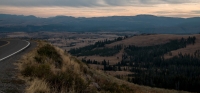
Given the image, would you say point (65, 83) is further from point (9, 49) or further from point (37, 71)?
point (9, 49)

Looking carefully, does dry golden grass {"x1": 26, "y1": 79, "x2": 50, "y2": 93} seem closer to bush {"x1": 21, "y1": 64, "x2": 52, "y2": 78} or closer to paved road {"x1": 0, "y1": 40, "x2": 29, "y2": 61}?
bush {"x1": 21, "y1": 64, "x2": 52, "y2": 78}

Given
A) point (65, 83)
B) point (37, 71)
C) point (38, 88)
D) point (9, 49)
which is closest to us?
point (38, 88)

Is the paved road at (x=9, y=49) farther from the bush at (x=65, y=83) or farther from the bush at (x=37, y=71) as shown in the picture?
the bush at (x=65, y=83)

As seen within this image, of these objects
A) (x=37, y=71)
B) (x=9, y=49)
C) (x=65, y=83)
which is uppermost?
(x=37, y=71)

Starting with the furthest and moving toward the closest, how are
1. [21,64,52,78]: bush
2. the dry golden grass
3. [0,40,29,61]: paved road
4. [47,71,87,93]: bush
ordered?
[0,40,29,61]: paved road < [21,64,52,78]: bush < [47,71,87,93]: bush < the dry golden grass

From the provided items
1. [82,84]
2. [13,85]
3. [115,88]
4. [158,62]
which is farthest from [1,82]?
[158,62]

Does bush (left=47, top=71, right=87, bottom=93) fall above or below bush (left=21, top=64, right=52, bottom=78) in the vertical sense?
below

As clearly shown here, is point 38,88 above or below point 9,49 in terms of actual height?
above

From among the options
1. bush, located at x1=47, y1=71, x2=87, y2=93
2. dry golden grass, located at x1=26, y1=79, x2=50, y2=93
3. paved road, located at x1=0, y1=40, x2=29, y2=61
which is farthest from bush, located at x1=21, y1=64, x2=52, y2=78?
paved road, located at x1=0, y1=40, x2=29, y2=61

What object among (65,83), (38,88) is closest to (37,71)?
(65,83)

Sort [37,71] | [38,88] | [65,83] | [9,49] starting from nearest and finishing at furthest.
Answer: [38,88] → [65,83] → [37,71] → [9,49]

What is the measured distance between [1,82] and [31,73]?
5.64 ft

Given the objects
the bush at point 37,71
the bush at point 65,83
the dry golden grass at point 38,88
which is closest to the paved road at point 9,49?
the bush at point 37,71

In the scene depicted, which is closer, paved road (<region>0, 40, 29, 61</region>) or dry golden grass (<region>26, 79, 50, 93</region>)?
dry golden grass (<region>26, 79, 50, 93</region>)
